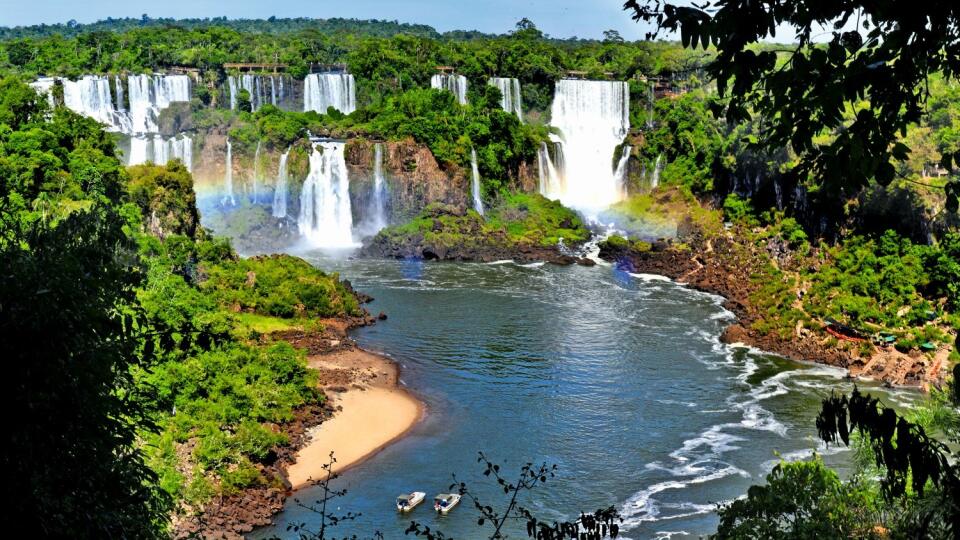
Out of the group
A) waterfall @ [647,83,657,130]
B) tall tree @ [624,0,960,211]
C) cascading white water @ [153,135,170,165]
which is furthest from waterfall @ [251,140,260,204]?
tall tree @ [624,0,960,211]

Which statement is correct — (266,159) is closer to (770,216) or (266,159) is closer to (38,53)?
(38,53)

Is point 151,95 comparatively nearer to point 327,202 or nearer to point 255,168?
point 255,168

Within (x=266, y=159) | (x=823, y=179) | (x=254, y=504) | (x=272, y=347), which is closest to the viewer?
(x=823, y=179)

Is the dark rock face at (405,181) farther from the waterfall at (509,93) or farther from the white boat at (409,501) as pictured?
the white boat at (409,501)

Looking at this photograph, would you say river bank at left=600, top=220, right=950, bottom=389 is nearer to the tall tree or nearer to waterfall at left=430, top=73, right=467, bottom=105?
waterfall at left=430, top=73, right=467, bottom=105

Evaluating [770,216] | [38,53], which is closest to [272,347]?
[770,216]

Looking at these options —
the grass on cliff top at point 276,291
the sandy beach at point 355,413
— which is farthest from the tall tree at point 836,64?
the grass on cliff top at point 276,291
